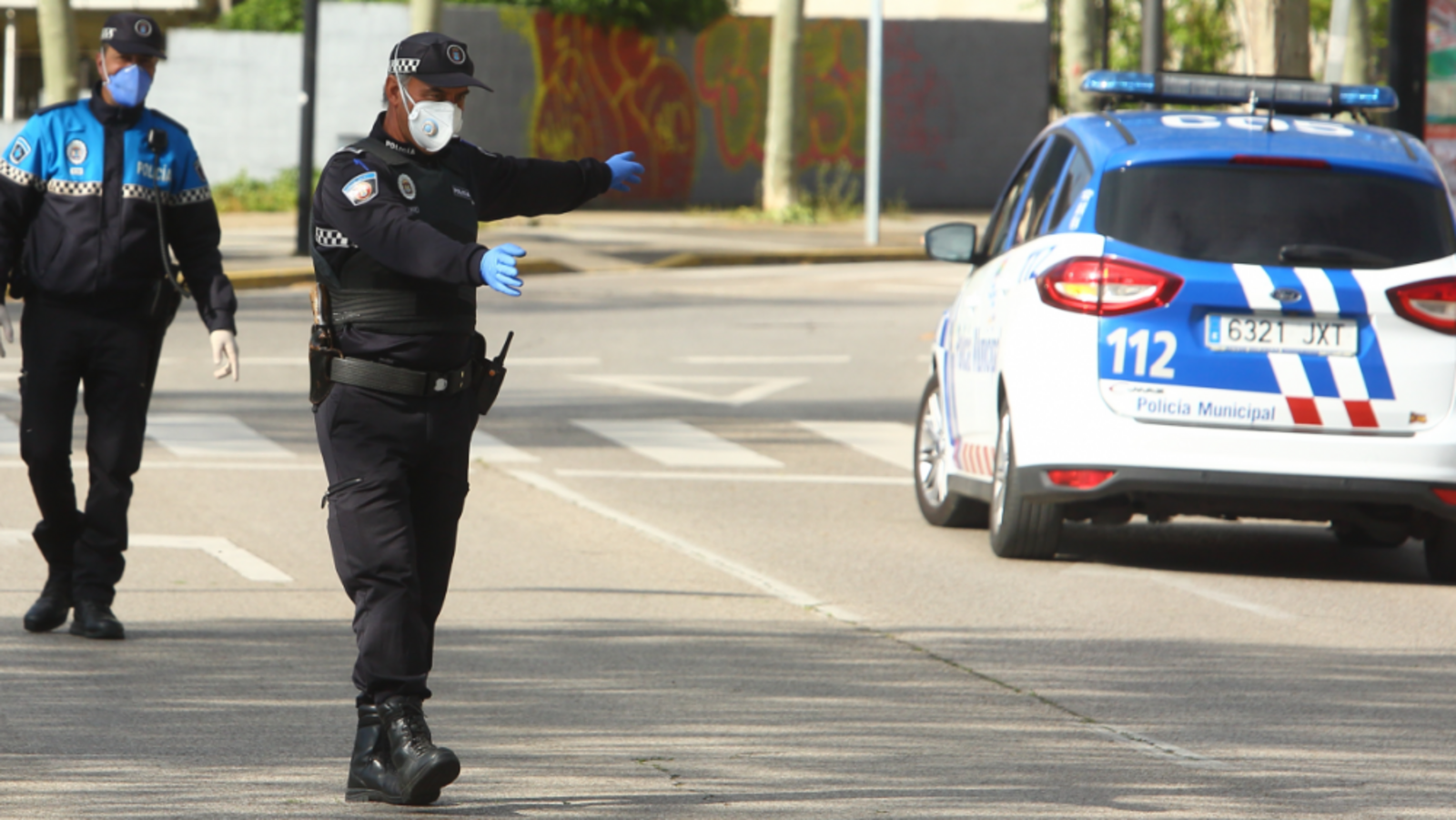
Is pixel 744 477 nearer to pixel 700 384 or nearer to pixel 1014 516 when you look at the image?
pixel 1014 516

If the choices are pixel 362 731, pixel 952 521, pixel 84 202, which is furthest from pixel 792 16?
pixel 362 731

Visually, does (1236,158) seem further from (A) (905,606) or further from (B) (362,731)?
(B) (362,731)

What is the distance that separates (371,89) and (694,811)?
101ft

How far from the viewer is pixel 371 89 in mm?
34938

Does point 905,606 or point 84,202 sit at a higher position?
point 84,202

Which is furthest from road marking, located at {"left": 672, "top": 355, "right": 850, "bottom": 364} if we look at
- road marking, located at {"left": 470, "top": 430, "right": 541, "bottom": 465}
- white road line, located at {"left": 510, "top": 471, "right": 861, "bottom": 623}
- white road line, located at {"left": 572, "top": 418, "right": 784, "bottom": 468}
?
white road line, located at {"left": 510, "top": 471, "right": 861, "bottom": 623}

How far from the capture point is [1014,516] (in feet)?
29.5

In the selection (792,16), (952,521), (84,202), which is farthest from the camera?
(792,16)

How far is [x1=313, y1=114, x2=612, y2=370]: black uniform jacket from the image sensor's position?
498 cm

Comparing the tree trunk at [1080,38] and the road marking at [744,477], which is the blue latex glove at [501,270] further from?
the tree trunk at [1080,38]

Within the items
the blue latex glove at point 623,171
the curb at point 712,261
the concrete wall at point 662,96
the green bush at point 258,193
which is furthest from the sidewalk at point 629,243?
the blue latex glove at point 623,171

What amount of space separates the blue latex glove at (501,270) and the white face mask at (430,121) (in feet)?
1.53

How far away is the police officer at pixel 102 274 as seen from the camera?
7.15m

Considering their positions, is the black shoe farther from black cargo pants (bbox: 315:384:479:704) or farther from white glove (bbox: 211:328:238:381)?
black cargo pants (bbox: 315:384:479:704)
